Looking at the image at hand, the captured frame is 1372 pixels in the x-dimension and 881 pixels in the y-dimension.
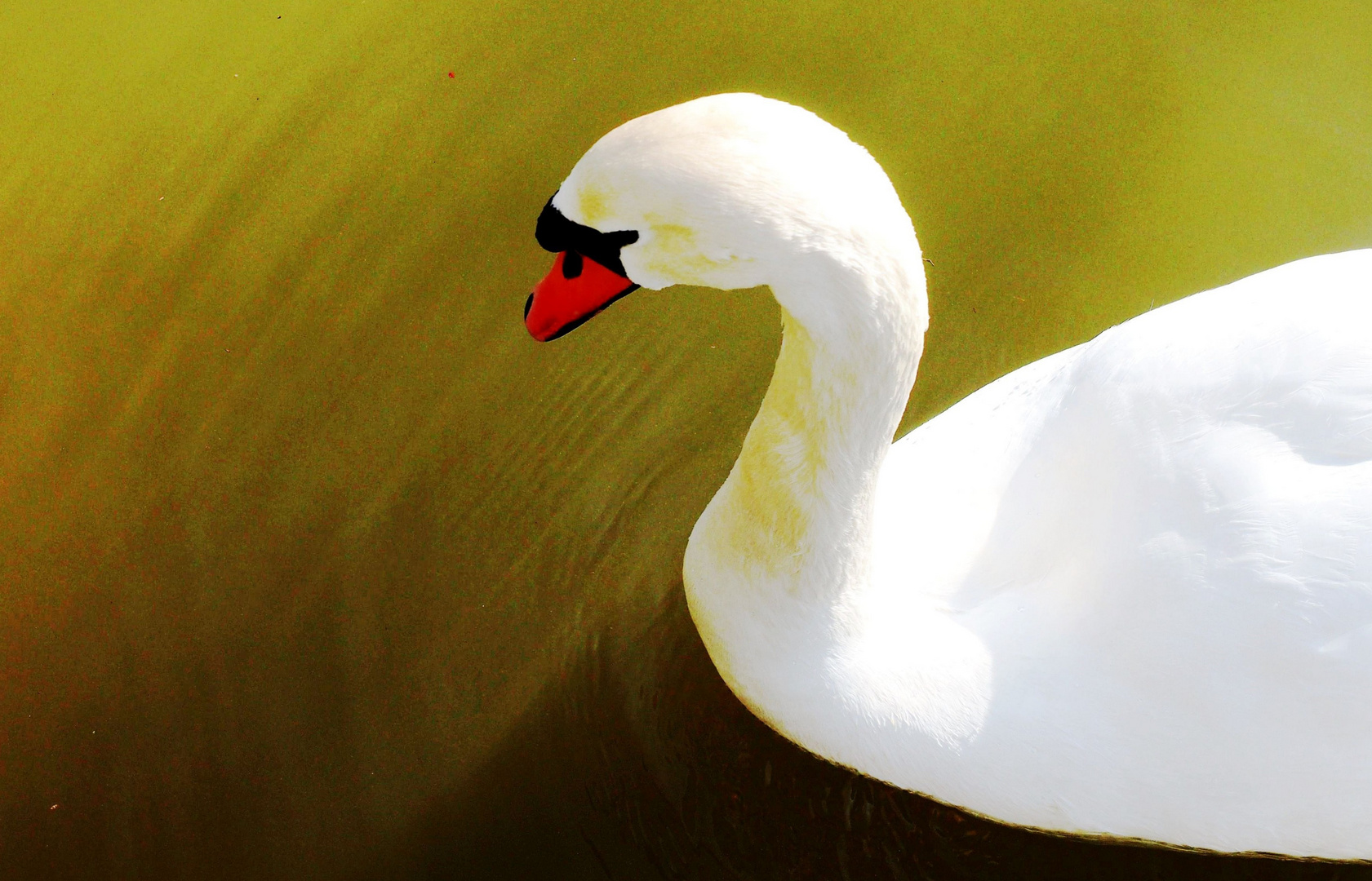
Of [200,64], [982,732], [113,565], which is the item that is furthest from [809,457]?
[200,64]

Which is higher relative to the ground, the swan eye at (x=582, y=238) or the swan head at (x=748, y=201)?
the swan head at (x=748, y=201)

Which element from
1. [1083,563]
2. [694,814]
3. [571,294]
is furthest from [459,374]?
[1083,563]

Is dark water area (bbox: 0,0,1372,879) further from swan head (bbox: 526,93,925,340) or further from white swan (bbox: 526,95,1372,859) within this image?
swan head (bbox: 526,93,925,340)

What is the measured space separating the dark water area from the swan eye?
1202 millimetres

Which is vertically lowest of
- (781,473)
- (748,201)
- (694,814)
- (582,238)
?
(694,814)

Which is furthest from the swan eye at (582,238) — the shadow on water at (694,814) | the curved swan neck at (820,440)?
the shadow on water at (694,814)

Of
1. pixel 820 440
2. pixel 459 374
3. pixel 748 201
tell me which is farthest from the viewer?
pixel 459 374

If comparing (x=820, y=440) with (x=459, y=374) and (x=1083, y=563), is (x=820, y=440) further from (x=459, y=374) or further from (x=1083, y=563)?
(x=459, y=374)

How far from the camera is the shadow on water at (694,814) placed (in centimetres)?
229

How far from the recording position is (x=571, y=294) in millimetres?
1703

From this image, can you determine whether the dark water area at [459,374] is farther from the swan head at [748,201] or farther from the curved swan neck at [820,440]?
the swan head at [748,201]

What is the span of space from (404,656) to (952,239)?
5.58 ft

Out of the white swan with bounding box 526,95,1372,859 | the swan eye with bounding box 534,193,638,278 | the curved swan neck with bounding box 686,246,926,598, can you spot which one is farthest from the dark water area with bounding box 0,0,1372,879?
the swan eye with bounding box 534,193,638,278

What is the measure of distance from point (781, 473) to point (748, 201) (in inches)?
20.2
